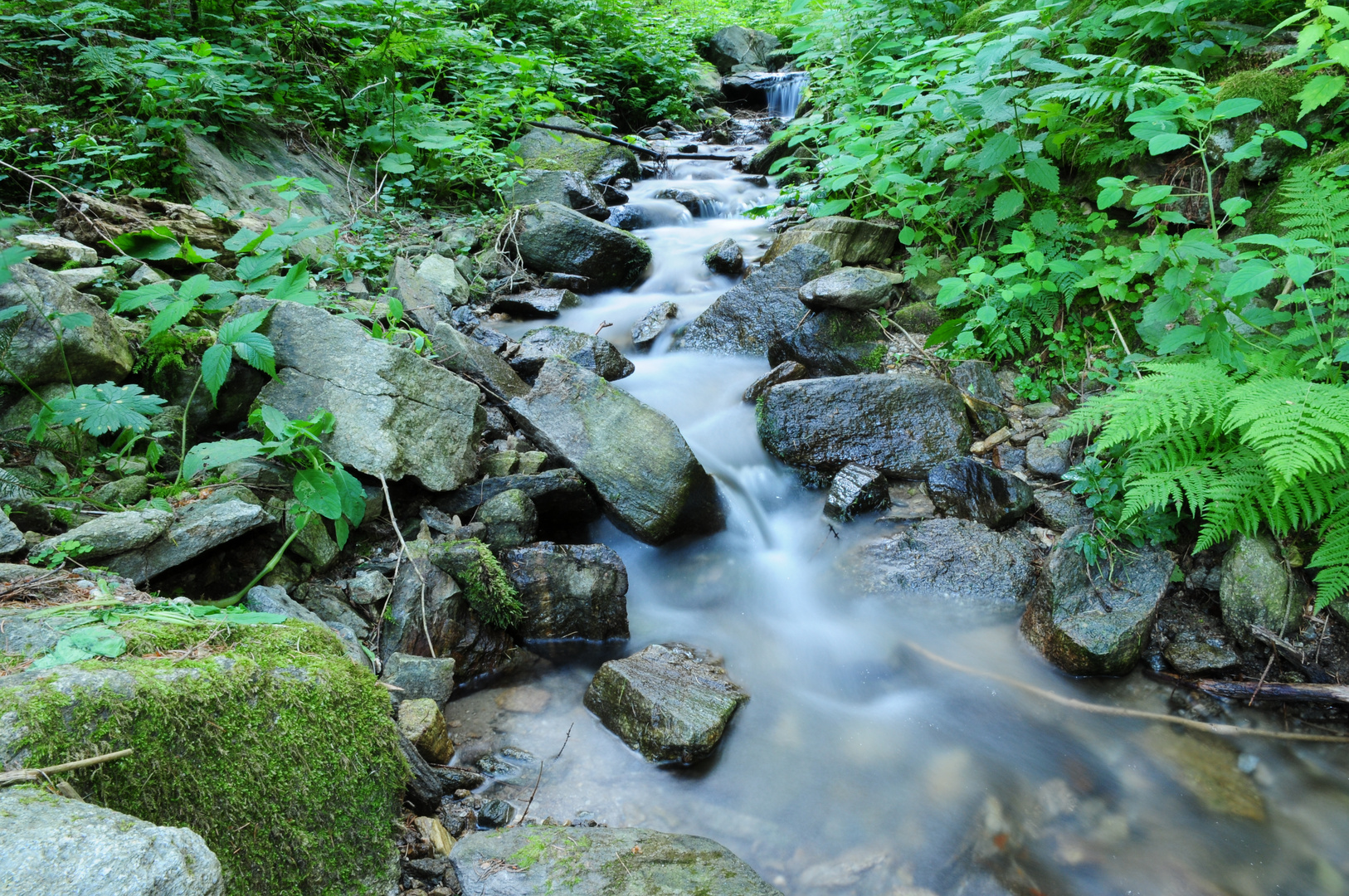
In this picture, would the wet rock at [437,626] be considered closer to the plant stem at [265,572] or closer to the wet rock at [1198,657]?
the plant stem at [265,572]

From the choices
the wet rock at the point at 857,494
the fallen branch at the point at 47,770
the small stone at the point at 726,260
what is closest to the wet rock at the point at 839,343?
the wet rock at the point at 857,494

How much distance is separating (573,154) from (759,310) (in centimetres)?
458

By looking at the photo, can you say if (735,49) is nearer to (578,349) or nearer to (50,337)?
(578,349)

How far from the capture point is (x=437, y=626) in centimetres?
316

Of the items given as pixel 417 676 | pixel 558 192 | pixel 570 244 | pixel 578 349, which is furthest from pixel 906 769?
pixel 558 192

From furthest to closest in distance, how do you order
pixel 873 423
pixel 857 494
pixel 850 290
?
pixel 850 290 → pixel 873 423 → pixel 857 494

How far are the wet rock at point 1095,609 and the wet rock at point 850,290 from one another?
2.36 metres

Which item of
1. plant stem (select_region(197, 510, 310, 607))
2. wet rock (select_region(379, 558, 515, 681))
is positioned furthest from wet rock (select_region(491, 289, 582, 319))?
plant stem (select_region(197, 510, 310, 607))

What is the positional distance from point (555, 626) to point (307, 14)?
664cm

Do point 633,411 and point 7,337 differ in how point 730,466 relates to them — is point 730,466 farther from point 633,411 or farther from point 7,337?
point 7,337

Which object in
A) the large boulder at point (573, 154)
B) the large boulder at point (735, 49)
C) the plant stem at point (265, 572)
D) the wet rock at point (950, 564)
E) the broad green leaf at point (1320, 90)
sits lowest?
the wet rock at point (950, 564)

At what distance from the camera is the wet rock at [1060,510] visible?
380cm

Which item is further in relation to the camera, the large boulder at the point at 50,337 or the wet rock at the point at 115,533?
the large boulder at the point at 50,337

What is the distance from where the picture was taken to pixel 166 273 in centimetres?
403
